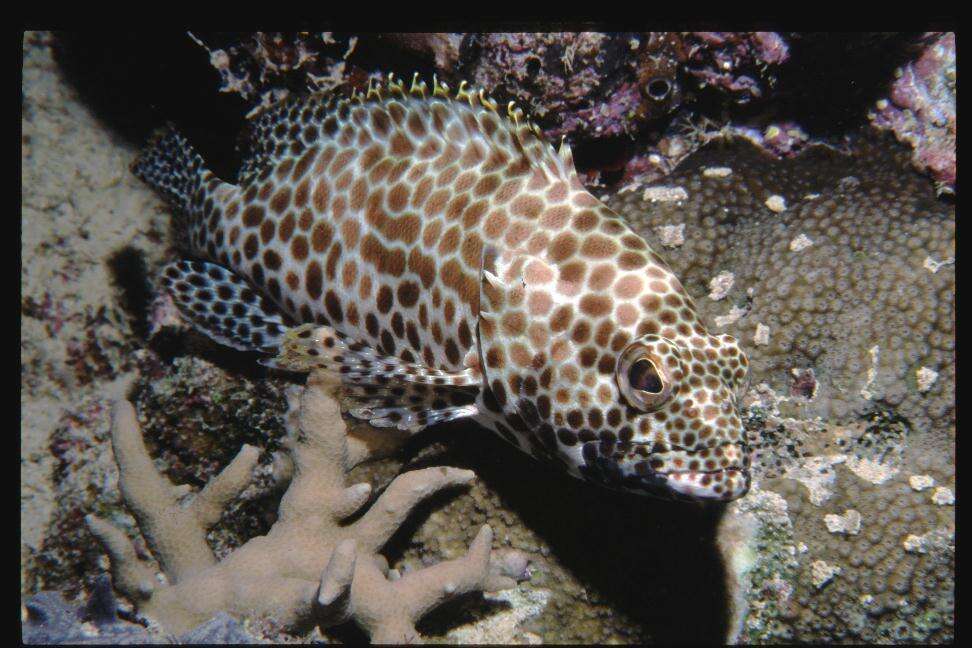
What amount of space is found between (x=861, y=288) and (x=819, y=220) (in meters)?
0.57

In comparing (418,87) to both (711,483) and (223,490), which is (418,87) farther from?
(711,483)

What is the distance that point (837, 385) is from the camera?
146 inches

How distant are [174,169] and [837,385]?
508 centimetres

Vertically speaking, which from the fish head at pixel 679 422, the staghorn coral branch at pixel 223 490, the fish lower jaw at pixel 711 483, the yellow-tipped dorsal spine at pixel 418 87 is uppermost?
the yellow-tipped dorsal spine at pixel 418 87

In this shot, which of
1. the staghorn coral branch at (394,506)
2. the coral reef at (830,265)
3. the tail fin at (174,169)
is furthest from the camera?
the tail fin at (174,169)

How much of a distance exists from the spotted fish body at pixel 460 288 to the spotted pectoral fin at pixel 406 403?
0.5 inches

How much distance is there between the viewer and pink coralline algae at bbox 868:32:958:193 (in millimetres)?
4145

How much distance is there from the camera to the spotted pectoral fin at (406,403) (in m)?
3.40

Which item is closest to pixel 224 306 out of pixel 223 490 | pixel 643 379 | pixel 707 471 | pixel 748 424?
pixel 223 490

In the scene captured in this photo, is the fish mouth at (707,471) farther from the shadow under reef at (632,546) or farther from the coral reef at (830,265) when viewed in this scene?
the coral reef at (830,265)

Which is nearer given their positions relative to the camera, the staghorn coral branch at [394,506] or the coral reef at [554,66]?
the staghorn coral branch at [394,506]

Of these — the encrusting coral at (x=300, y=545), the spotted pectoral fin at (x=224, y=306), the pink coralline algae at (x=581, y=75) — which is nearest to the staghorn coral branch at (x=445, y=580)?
the encrusting coral at (x=300, y=545)

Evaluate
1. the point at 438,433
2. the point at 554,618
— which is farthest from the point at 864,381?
the point at 438,433

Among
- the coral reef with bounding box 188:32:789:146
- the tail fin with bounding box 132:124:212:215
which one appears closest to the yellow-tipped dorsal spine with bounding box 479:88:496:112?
the coral reef with bounding box 188:32:789:146
